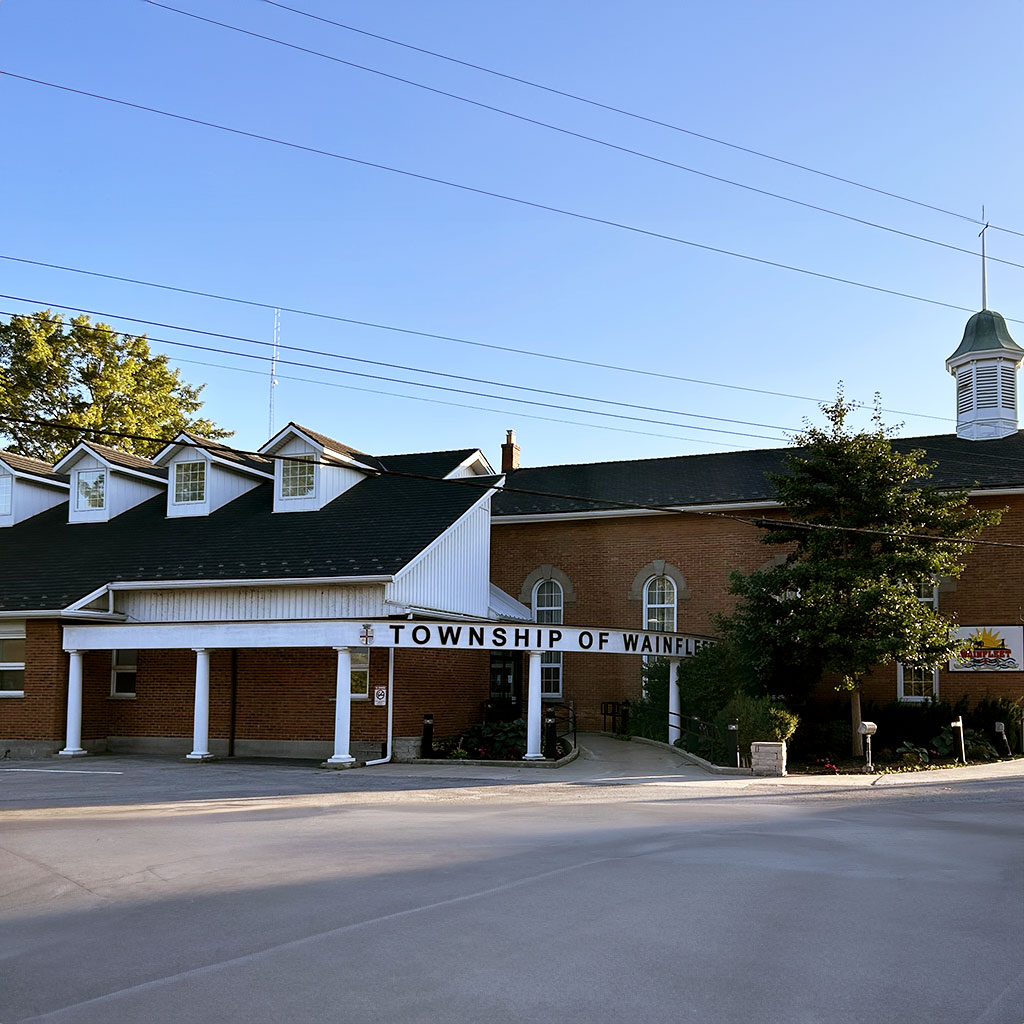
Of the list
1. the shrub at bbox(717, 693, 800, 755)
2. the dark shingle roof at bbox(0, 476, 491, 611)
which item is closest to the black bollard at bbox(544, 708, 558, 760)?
the shrub at bbox(717, 693, 800, 755)

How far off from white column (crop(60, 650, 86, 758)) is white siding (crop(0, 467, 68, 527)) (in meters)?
8.52

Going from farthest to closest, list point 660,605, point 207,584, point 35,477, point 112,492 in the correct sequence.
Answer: point 35,477 → point 660,605 → point 112,492 → point 207,584

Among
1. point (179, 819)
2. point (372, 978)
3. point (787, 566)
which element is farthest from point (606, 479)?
point (372, 978)

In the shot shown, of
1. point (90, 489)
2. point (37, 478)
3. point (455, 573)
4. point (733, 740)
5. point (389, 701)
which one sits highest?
point (37, 478)

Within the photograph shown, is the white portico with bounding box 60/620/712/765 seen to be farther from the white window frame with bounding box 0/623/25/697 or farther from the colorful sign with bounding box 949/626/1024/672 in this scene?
the colorful sign with bounding box 949/626/1024/672

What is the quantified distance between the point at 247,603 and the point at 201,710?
2711 mm

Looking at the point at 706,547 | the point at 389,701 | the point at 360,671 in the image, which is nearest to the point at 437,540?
the point at 360,671

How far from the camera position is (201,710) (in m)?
24.5

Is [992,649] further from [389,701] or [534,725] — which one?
[389,701]

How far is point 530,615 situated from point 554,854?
21.2 metres

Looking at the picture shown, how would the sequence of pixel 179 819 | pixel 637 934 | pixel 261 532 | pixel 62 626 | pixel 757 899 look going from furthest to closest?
1. pixel 261 532
2. pixel 62 626
3. pixel 179 819
4. pixel 757 899
5. pixel 637 934

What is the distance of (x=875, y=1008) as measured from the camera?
21.4ft

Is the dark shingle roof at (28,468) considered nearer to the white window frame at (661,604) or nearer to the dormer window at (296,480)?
the dormer window at (296,480)

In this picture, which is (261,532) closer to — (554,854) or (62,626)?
(62,626)
